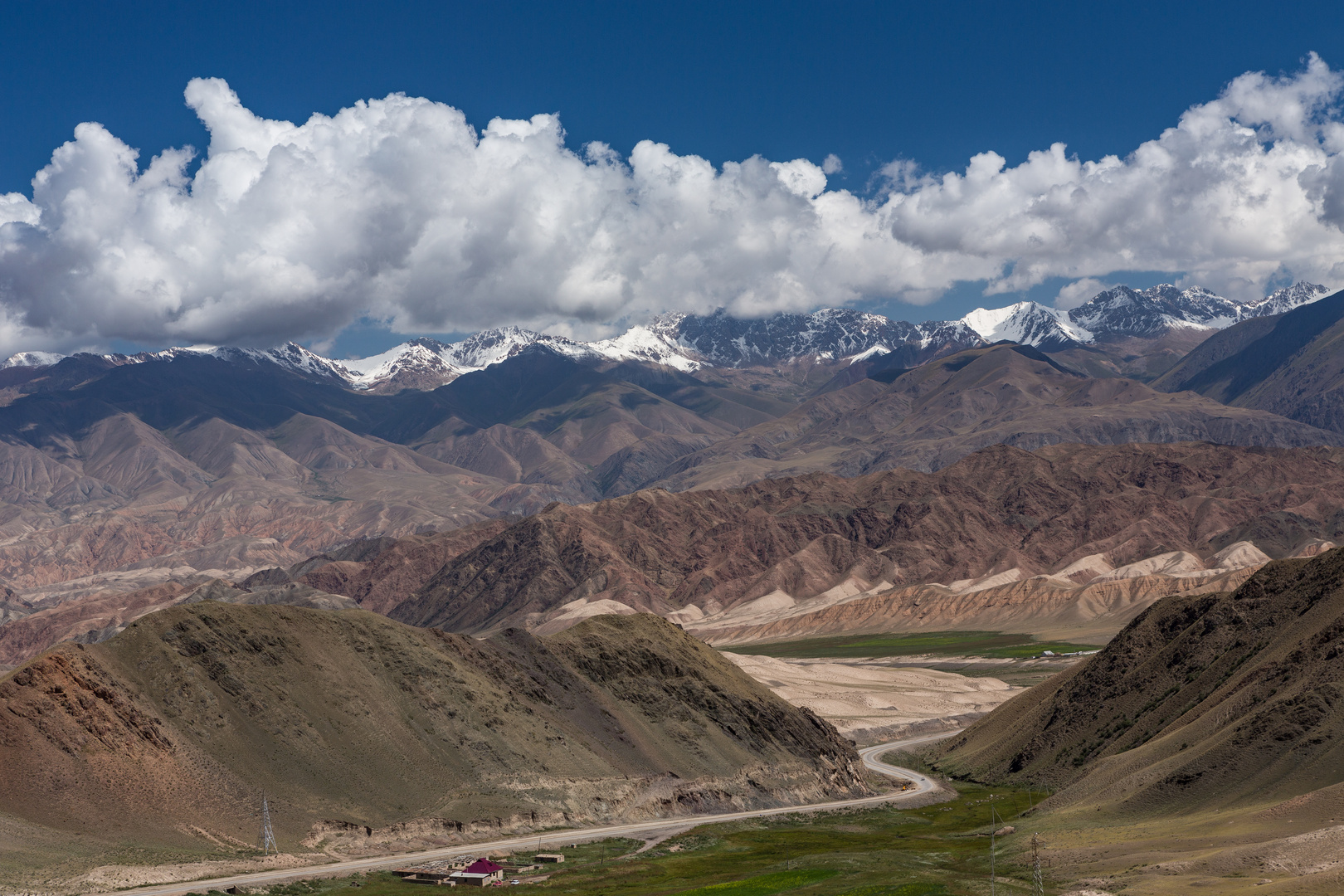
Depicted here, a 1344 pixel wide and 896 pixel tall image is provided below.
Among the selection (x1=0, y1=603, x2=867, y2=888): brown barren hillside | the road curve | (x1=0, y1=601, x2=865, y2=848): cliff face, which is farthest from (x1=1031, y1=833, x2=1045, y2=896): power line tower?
(x1=0, y1=601, x2=865, y2=848): cliff face

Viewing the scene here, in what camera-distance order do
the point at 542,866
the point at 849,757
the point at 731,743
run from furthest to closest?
the point at 849,757
the point at 731,743
the point at 542,866

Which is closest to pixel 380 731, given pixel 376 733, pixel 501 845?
pixel 376 733

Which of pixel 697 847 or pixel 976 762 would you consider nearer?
pixel 697 847

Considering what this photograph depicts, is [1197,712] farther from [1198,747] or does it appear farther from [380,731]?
[380,731]

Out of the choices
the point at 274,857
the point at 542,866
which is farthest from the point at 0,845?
the point at 542,866

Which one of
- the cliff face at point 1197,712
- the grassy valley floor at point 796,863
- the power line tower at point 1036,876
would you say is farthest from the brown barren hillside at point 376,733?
the power line tower at point 1036,876

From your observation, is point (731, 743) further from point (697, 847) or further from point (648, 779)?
point (697, 847)

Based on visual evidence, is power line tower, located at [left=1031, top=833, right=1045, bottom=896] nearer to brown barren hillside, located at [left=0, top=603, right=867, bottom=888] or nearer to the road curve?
the road curve
